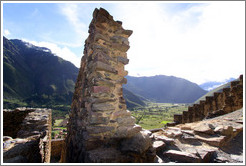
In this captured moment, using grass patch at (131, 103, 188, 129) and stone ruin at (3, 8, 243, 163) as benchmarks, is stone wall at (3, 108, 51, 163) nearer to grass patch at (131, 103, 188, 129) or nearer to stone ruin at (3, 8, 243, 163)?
stone ruin at (3, 8, 243, 163)

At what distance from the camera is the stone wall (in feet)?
10.3

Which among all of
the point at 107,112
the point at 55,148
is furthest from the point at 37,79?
the point at 107,112

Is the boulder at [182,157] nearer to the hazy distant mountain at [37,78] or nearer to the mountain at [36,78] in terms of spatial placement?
the hazy distant mountain at [37,78]

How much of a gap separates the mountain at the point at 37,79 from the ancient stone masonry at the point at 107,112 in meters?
94.2

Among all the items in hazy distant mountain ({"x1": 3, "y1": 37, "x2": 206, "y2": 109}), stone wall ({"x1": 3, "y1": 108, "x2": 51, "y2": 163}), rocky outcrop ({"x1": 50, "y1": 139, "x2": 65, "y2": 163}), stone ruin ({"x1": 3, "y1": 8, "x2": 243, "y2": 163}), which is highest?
hazy distant mountain ({"x1": 3, "y1": 37, "x2": 206, "y2": 109})

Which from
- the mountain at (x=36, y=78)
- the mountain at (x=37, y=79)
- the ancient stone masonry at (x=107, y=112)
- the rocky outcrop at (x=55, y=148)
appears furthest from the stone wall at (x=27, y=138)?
the mountain at (x=36, y=78)

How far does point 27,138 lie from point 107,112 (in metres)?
3.65

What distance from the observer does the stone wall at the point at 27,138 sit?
124 inches

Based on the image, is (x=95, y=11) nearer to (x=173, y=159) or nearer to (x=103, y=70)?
(x=103, y=70)

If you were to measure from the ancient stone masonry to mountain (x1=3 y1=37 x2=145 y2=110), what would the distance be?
94.2 metres

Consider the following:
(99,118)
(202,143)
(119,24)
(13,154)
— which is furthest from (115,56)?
(202,143)

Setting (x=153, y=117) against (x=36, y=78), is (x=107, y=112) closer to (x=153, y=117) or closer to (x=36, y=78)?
(x=153, y=117)

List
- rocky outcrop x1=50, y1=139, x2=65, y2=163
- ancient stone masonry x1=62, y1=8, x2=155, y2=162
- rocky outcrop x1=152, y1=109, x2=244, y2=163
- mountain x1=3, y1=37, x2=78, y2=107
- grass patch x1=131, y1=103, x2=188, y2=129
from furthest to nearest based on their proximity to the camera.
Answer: mountain x1=3, y1=37, x2=78, y2=107
grass patch x1=131, y1=103, x2=188, y2=129
rocky outcrop x1=50, y1=139, x2=65, y2=163
rocky outcrop x1=152, y1=109, x2=244, y2=163
ancient stone masonry x1=62, y1=8, x2=155, y2=162

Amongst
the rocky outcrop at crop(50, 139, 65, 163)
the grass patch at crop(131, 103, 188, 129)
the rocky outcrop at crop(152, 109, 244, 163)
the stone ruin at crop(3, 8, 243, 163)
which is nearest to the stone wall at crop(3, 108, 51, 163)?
the stone ruin at crop(3, 8, 243, 163)
